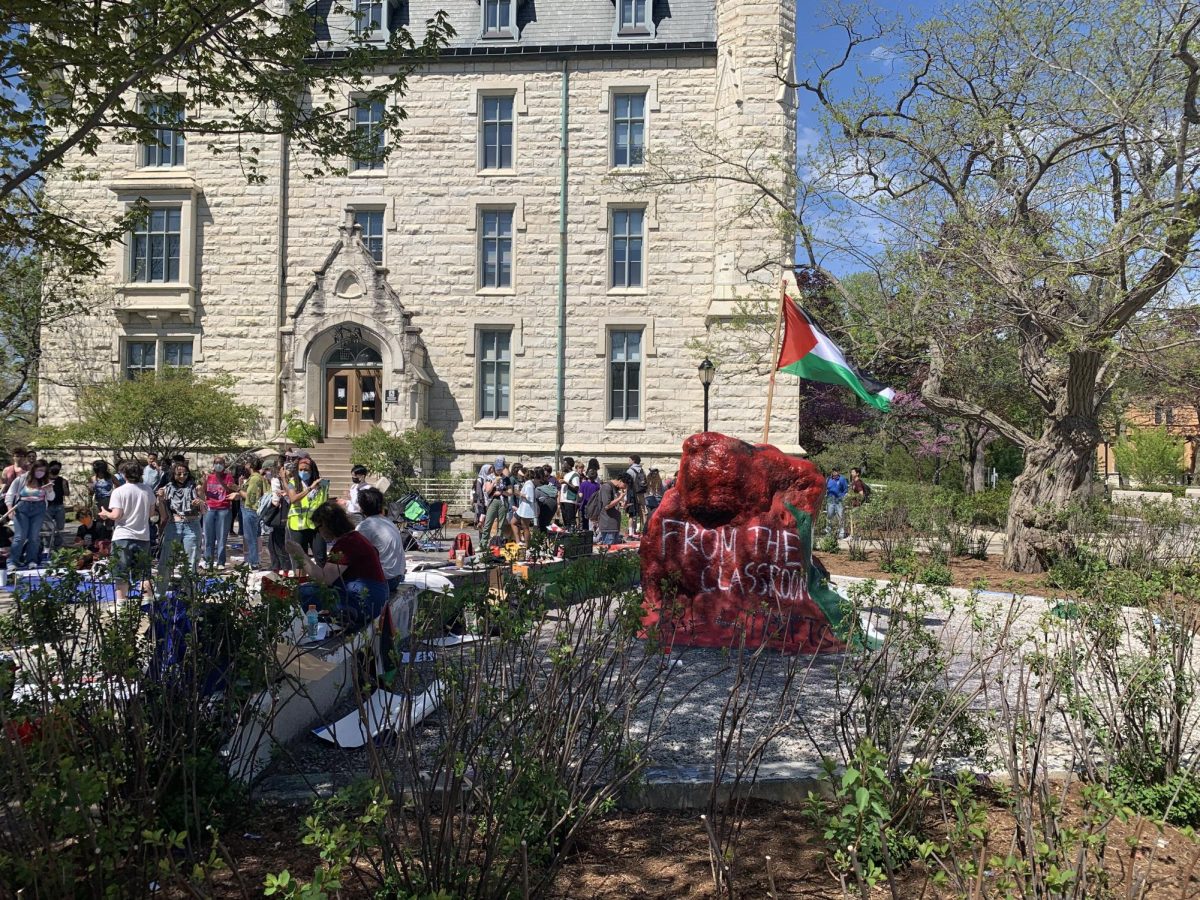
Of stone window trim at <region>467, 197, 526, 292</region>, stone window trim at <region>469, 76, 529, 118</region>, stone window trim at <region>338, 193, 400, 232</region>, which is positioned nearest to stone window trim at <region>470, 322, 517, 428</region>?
stone window trim at <region>467, 197, 526, 292</region>

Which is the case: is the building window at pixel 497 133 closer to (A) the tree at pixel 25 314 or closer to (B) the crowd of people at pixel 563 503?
(B) the crowd of people at pixel 563 503

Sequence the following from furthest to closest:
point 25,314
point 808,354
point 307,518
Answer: point 25,314 < point 808,354 < point 307,518

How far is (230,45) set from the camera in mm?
8266

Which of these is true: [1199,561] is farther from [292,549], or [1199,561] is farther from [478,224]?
[478,224]

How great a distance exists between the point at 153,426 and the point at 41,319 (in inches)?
183

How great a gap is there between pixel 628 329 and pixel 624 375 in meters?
1.33

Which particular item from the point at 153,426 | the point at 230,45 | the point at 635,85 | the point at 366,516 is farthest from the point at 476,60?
the point at 366,516

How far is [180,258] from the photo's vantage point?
25312 millimetres

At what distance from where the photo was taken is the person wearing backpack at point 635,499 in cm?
1923

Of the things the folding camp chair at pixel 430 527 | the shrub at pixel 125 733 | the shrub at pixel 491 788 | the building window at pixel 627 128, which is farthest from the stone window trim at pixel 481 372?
the shrub at pixel 491 788

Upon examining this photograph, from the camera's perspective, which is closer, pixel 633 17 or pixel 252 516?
pixel 252 516

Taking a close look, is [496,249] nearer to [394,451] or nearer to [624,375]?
[624,375]

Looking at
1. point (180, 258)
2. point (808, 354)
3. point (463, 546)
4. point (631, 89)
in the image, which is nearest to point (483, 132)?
point (631, 89)

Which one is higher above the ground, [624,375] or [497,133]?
[497,133]
